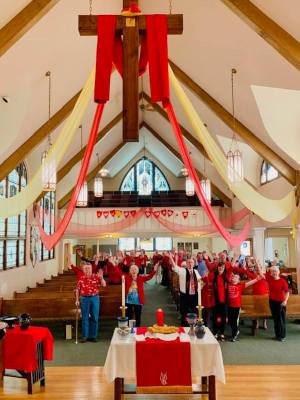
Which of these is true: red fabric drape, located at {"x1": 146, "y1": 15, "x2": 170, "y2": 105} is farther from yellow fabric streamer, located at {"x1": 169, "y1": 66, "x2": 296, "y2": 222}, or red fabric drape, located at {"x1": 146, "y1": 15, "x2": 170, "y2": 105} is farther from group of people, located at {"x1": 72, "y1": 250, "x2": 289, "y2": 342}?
group of people, located at {"x1": 72, "y1": 250, "x2": 289, "y2": 342}

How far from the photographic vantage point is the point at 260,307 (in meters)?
7.46

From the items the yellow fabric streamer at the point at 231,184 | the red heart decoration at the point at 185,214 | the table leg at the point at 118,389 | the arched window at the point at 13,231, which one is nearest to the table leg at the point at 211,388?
the table leg at the point at 118,389

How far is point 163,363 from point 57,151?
9.47 ft

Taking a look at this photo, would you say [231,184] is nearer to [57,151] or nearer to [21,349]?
[57,151]

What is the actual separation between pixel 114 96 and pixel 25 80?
3.77 meters


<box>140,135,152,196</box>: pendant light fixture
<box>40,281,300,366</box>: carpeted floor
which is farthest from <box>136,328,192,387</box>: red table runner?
<box>140,135,152,196</box>: pendant light fixture

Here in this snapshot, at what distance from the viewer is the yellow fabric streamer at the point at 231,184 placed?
4.29 m

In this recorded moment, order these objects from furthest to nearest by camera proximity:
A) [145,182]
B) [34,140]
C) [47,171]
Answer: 1. [145,182]
2. [34,140]
3. [47,171]

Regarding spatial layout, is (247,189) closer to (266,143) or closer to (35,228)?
(266,143)

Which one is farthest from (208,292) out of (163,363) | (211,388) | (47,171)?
(47,171)

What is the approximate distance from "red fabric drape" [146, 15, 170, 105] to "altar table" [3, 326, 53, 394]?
3.37m

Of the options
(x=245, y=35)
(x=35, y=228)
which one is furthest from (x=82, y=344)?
(x=245, y=35)

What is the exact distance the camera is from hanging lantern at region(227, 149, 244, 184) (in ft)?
17.7

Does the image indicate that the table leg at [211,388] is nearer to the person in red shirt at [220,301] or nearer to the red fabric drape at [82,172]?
the red fabric drape at [82,172]
